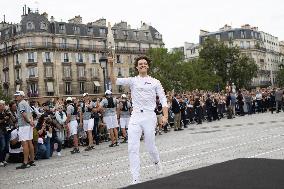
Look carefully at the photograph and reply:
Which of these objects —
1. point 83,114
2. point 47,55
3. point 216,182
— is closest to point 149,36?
point 47,55

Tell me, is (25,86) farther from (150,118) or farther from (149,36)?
(150,118)

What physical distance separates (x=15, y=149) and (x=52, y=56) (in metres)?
65.6

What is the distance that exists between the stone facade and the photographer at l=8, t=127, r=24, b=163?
195ft

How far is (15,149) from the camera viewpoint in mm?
13320

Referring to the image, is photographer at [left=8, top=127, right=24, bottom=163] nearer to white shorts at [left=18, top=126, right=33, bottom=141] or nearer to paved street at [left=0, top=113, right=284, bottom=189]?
paved street at [left=0, top=113, right=284, bottom=189]

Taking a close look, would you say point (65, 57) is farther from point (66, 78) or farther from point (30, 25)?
point (30, 25)

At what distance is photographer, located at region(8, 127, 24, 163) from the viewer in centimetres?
1320

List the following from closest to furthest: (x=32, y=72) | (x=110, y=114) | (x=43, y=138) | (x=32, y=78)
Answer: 1. (x=43, y=138)
2. (x=110, y=114)
3. (x=32, y=78)
4. (x=32, y=72)

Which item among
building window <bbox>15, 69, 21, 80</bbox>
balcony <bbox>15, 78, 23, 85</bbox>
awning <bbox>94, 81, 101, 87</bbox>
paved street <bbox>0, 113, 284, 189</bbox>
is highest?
building window <bbox>15, 69, 21, 80</bbox>

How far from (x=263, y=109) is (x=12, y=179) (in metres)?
27.1

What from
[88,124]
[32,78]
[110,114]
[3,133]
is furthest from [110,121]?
[32,78]

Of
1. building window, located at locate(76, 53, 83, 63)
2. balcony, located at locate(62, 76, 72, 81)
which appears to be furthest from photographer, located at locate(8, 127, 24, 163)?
building window, located at locate(76, 53, 83, 63)

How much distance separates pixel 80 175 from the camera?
871 cm

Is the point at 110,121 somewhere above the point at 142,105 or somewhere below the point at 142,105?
below
